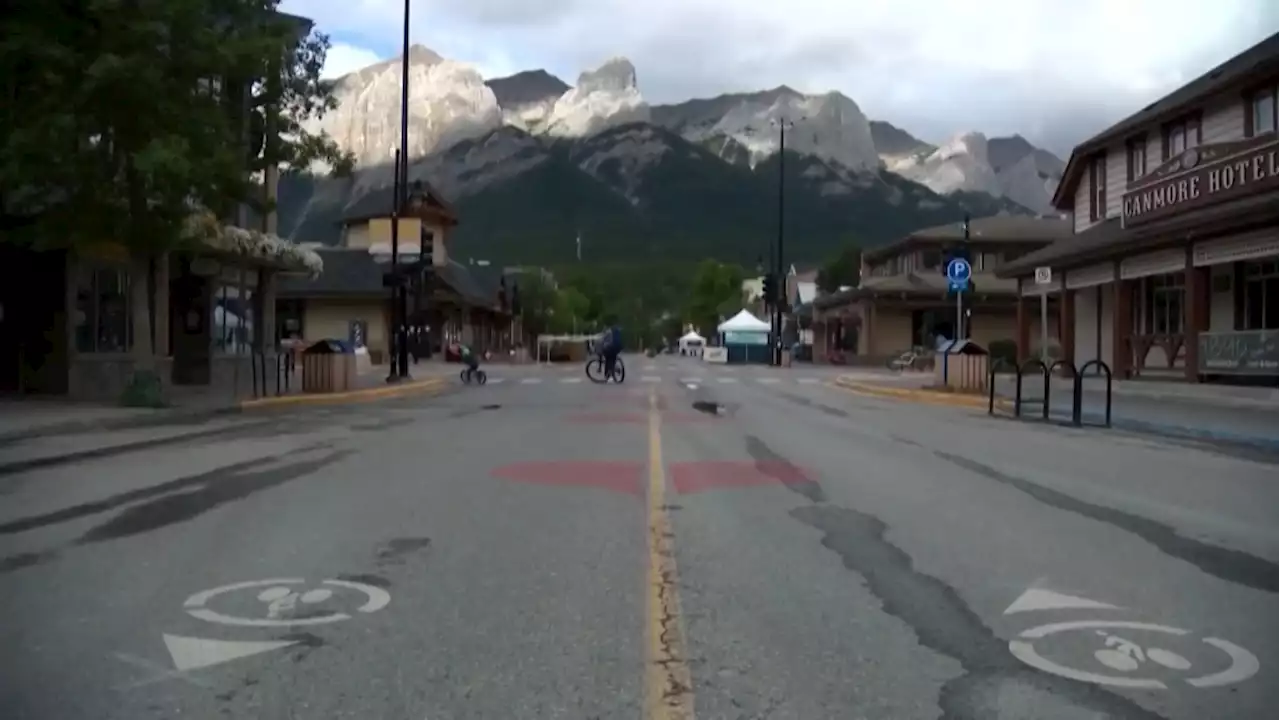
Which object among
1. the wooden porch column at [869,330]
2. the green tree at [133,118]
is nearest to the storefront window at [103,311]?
the green tree at [133,118]

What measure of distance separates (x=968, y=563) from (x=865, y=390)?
2594 cm

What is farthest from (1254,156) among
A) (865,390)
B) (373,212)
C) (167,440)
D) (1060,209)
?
(373,212)

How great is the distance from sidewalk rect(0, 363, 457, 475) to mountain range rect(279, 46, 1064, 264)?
86.3 metres

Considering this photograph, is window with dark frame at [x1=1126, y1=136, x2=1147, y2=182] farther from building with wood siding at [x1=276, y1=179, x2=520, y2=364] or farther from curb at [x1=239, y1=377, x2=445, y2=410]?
building with wood siding at [x1=276, y1=179, x2=520, y2=364]

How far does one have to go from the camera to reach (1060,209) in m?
43.8

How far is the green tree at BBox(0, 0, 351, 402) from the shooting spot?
2048cm

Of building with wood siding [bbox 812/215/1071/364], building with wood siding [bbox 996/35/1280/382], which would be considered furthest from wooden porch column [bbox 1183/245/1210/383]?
building with wood siding [bbox 812/215/1071/364]

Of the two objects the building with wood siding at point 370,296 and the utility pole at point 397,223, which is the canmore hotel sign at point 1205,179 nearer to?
the utility pole at point 397,223

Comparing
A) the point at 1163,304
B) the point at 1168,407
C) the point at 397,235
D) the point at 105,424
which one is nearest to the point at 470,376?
the point at 397,235

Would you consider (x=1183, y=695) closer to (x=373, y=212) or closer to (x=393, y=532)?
(x=393, y=532)

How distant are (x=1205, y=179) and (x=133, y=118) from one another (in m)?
21.8

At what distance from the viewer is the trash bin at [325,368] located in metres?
30.2

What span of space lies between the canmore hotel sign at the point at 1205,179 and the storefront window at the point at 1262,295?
233cm

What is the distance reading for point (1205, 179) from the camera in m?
29.5
